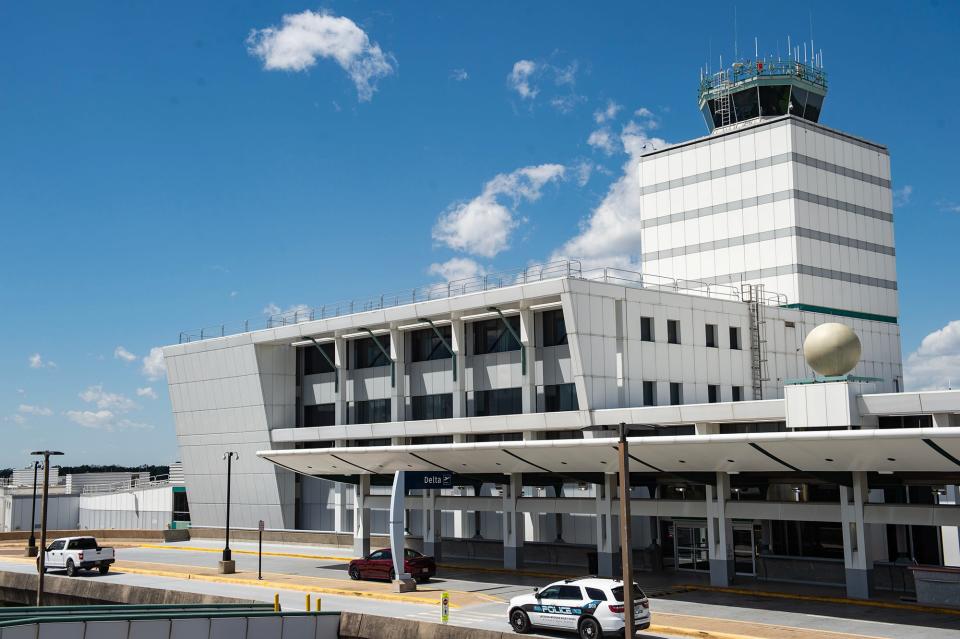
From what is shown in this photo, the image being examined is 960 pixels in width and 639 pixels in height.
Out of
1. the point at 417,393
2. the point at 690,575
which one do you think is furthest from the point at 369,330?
the point at 690,575

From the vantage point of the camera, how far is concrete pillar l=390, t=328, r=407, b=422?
5438 centimetres

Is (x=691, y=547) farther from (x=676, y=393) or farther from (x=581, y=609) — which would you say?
(x=581, y=609)

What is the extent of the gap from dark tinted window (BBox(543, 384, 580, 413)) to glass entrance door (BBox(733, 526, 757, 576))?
941 centimetres

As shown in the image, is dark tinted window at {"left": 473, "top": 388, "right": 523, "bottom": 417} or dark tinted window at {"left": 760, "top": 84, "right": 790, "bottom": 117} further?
dark tinted window at {"left": 760, "top": 84, "right": 790, "bottom": 117}

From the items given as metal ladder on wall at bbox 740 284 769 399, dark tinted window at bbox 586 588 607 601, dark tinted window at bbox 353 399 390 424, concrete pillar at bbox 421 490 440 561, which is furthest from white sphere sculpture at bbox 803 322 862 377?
dark tinted window at bbox 353 399 390 424

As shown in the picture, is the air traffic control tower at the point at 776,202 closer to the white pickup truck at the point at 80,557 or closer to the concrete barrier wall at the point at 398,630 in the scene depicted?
the concrete barrier wall at the point at 398,630

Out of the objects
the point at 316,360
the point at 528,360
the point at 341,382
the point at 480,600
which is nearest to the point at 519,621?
the point at 480,600

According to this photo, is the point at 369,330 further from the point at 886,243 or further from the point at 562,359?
the point at 886,243

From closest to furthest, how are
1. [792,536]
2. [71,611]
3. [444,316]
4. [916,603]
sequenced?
[71,611] < [916,603] < [792,536] < [444,316]

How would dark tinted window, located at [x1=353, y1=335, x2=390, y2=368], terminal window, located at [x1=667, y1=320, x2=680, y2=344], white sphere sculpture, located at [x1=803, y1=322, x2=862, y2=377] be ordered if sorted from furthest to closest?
1. dark tinted window, located at [x1=353, y1=335, x2=390, y2=368]
2. terminal window, located at [x1=667, y1=320, x2=680, y2=344]
3. white sphere sculpture, located at [x1=803, y1=322, x2=862, y2=377]

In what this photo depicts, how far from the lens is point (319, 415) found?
2484 inches

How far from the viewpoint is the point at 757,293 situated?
5519 cm

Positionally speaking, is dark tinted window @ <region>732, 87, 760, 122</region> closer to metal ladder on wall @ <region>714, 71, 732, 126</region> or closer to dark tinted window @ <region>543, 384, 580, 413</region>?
metal ladder on wall @ <region>714, 71, 732, 126</region>

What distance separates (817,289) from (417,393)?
2450 centimetres
